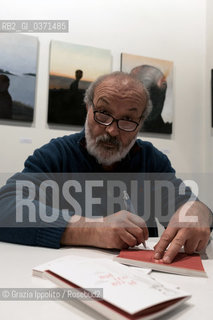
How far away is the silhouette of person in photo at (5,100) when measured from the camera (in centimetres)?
169

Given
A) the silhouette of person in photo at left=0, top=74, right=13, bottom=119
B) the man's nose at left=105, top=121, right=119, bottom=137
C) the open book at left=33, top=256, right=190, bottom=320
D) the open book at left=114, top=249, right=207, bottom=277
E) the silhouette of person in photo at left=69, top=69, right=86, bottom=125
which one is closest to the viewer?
the open book at left=33, top=256, right=190, bottom=320

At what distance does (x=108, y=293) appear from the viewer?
0.32 m

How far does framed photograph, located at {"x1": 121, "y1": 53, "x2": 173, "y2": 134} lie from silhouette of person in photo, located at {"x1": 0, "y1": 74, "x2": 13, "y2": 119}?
80cm

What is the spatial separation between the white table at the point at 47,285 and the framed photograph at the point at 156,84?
1.42 m

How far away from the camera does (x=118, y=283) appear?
0.34m

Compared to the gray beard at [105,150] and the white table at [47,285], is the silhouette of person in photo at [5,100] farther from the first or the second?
the white table at [47,285]

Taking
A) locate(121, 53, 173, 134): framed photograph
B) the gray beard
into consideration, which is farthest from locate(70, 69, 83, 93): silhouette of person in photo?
the gray beard

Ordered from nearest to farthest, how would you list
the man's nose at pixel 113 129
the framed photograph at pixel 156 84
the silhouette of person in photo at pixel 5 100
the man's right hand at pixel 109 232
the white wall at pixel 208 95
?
the man's right hand at pixel 109 232 → the man's nose at pixel 113 129 → the silhouette of person in photo at pixel 5 100 → the framed photograph at pixel 156 84 → the white wall at pixel 208 95

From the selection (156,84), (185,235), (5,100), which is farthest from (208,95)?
(185,235)

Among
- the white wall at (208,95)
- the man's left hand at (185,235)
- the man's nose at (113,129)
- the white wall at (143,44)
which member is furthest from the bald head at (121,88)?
the white wall at (208,95)

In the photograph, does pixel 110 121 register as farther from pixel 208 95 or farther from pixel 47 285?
pixel 208 95

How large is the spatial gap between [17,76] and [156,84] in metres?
0.98

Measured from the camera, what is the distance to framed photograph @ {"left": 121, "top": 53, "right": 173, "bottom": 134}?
1.96m

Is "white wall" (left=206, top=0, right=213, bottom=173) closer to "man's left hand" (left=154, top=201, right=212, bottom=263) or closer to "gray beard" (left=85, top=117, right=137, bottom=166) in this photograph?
"gray beard" (left=85, top=117, right=137, bottom=166)
